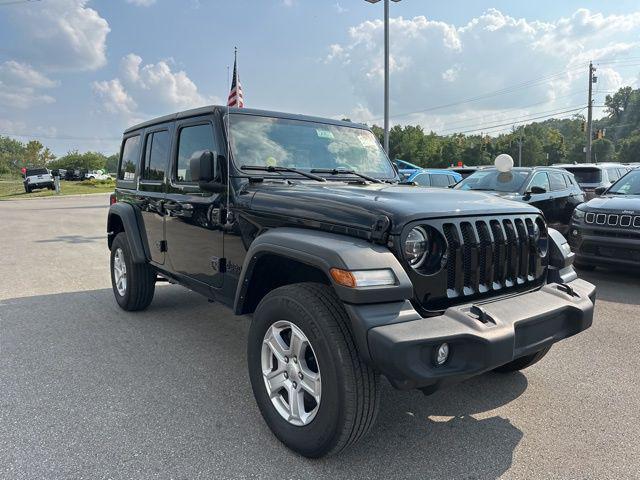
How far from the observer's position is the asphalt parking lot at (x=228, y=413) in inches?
100

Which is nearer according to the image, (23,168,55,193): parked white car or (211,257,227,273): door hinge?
(211,257,227,273): door hinge

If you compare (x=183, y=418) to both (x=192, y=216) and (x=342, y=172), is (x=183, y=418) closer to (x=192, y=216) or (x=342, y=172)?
(x=192, y=216)

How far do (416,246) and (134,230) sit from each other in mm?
3417

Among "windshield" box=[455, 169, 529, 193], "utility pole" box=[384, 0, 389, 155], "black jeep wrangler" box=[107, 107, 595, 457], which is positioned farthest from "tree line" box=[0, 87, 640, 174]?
"black jeep wrangler" box=[107, 107, 595, 457]

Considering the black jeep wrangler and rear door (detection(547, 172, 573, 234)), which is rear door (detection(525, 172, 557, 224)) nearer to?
rear door (detection(547, 172, 573, 234))

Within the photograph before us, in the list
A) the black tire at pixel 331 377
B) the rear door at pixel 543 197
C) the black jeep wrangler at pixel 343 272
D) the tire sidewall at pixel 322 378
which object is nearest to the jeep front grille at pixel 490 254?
the black jeep wrangler at pixel 343 272

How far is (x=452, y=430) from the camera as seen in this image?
115 inches

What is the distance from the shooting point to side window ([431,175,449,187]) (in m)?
13.4

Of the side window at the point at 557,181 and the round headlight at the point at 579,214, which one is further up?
the side window at the point at 557,181

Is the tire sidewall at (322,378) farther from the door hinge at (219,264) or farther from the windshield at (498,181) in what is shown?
the windshield at (498,181)

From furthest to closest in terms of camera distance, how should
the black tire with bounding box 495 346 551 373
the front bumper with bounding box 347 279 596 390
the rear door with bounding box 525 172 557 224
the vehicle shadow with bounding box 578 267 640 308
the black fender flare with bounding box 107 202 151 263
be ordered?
the rear door with bounding box 525 172 557 224 < the vehicle shadow with bounding box 578 267 640 308 < the black fender flare with bounding box 107 202 151 263 < the black tire with bounding box 495 346 551 373 < the front bumper with bounding box 347 279 596 390

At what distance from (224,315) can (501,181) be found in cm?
598

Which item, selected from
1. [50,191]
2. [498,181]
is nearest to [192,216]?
[498,181]

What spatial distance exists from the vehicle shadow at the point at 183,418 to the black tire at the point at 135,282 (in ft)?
1.85
